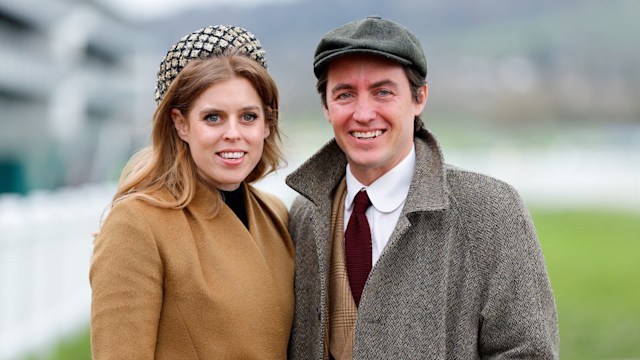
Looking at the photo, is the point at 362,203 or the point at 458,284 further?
the point at 362,203

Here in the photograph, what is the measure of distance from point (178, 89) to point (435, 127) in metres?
90.5

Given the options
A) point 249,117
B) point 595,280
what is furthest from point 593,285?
point 249,117

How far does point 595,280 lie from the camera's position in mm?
13039

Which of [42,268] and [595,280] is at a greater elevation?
[42,268]

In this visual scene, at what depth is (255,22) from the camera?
6093 inches

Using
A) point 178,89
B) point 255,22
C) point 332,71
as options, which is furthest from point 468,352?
point 255,22

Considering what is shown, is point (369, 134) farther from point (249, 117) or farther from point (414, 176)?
point (249, 117)

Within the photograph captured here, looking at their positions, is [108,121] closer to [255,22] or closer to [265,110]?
[265,110]

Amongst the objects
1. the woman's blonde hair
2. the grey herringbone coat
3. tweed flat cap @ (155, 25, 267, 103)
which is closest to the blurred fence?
the woman's blonde hair

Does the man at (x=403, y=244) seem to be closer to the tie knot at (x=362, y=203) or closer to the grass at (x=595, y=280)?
the tie knot at (x=362, y=203)

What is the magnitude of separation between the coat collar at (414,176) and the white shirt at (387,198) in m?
0.08

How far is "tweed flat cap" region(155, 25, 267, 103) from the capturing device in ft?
11.2

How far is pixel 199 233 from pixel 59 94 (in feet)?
126

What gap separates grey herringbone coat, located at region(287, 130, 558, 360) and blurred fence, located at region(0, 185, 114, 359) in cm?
477
